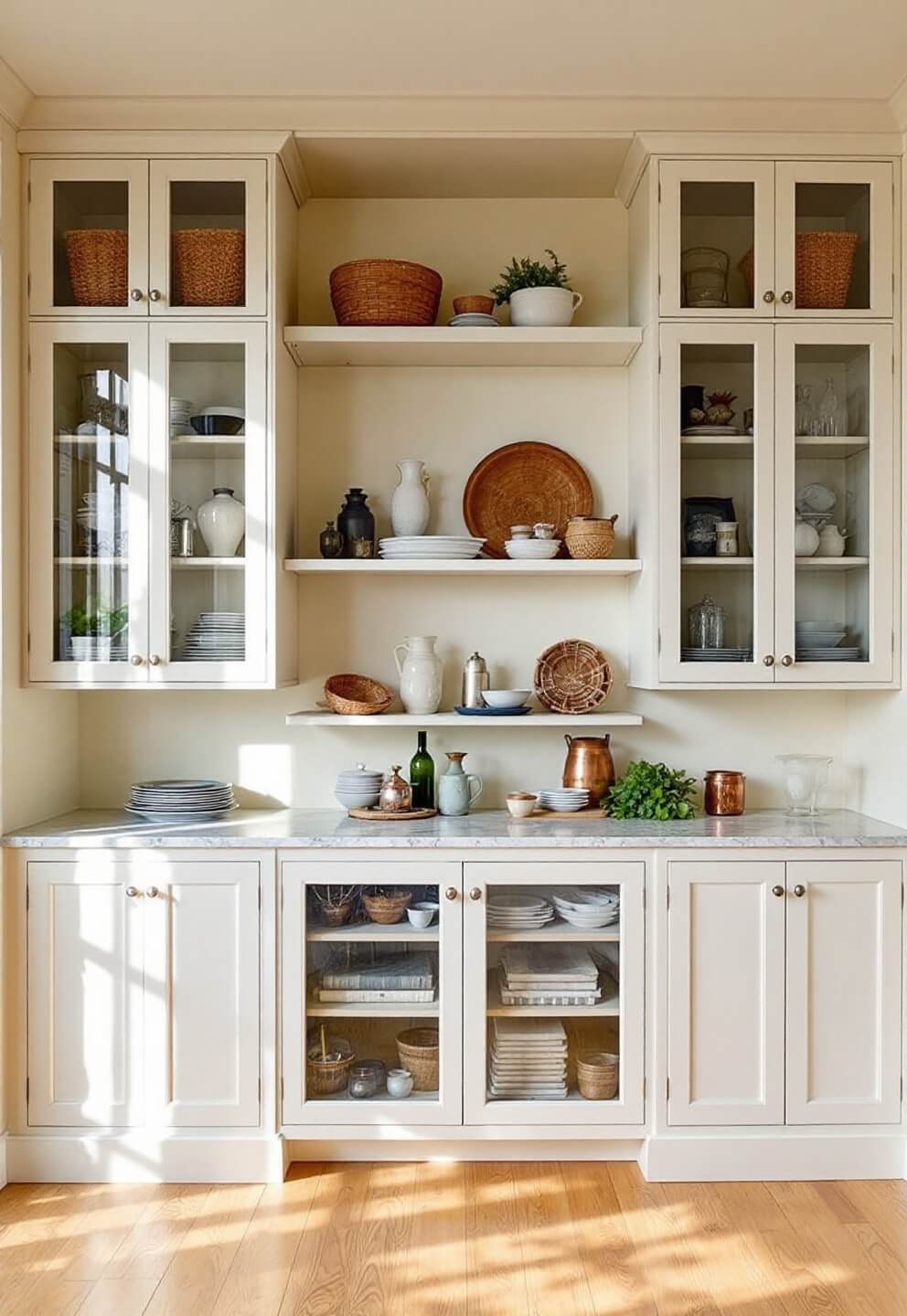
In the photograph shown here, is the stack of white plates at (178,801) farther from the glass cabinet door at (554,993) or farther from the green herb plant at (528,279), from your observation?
the green herb plant at (528,279)

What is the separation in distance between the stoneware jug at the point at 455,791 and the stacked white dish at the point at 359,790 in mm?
184

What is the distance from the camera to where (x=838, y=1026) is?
2.92m

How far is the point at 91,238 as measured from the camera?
3.03 metres

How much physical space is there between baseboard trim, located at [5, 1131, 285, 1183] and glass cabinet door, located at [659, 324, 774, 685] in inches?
65.0

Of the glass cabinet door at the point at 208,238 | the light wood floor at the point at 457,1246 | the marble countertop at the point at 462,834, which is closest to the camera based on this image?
the light wood floor at the point at 457,1246

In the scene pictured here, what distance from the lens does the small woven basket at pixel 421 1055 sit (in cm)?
294

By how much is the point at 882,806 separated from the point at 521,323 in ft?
5.60

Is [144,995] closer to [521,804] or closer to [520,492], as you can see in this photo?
[521,804]

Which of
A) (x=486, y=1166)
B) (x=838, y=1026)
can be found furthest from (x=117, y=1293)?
(x=838, y=1026)

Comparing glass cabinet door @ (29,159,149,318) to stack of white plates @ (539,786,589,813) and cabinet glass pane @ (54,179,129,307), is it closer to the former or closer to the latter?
cabinet glass pane @ (54,179,129,307)

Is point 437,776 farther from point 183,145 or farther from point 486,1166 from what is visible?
point 183,145

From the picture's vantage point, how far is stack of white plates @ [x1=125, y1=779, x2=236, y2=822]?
10.2 feet

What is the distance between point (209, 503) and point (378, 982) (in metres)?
1.34

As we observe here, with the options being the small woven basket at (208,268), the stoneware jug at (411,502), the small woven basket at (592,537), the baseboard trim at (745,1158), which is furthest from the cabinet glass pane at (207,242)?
the baseboard trim at (745,1158)
